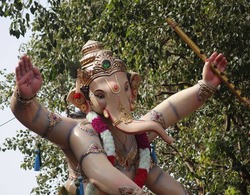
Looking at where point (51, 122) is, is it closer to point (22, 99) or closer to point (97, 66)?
point (22, 99)

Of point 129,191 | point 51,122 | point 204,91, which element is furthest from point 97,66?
point 129,191

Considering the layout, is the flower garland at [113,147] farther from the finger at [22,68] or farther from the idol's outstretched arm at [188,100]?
the finger at [22,68]

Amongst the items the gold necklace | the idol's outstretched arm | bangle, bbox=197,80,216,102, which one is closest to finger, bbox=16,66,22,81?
the gold necklace

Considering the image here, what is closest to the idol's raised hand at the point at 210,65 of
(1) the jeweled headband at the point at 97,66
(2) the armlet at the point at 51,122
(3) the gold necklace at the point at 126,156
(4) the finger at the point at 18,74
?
(1) the jeweled headband at the point at 97,66

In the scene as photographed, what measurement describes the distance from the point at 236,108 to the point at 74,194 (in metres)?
5.27

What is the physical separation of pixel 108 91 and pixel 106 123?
256 millimetres

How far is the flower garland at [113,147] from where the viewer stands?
264 inches

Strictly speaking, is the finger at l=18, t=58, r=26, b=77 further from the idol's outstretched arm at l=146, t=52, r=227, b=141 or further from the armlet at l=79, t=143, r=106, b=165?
the idol's outstretched arm at l=146, t=52, r=227, b=141

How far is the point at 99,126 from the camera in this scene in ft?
22.3

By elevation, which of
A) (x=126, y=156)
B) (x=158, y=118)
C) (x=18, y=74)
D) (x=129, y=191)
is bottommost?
(x=129, y=191)

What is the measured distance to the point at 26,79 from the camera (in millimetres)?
6418

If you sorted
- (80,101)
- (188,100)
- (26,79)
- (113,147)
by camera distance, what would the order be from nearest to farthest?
(26,79) < (113,147) < (80,101) < (188,100)

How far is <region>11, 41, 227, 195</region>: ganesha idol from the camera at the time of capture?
21.4 feet

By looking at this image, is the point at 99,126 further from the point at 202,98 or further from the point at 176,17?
the point at 176,17
